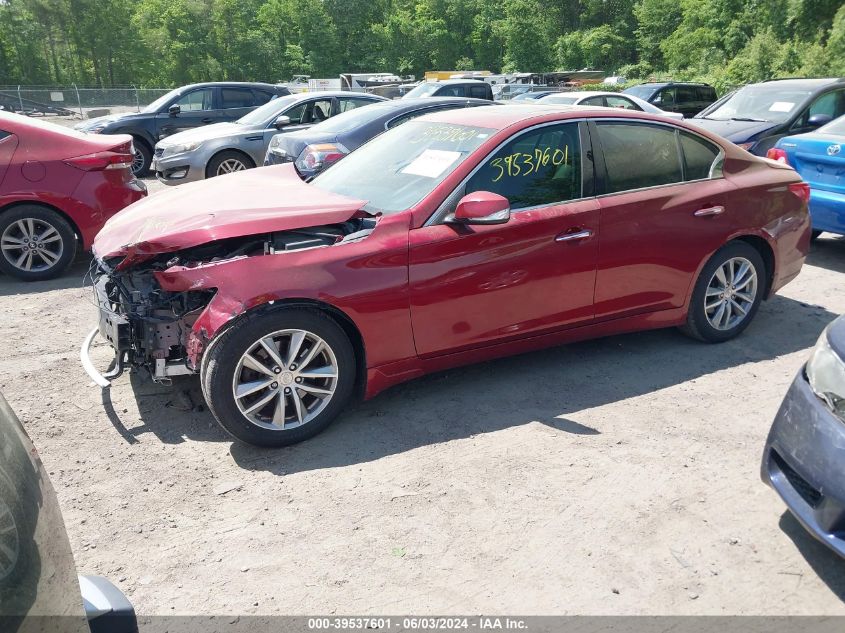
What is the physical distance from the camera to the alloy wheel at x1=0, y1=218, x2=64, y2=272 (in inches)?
259

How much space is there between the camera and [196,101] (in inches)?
546

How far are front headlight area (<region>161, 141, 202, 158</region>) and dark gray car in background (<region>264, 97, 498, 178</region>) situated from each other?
2132 mm

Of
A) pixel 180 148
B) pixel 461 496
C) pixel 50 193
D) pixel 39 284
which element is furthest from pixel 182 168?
pixel 461 496

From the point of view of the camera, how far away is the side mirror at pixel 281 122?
11297mm

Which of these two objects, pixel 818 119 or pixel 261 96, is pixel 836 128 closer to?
pixel 818 119

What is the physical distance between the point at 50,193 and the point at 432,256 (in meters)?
4.46

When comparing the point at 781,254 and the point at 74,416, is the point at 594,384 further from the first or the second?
the point at 74,416

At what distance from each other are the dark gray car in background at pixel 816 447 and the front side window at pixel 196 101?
1311 cm

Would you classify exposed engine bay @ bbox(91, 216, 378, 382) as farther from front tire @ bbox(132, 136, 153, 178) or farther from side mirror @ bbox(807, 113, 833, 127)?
front tire @ bbox(132, 136, 153, 178)

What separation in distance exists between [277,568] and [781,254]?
14.0ft

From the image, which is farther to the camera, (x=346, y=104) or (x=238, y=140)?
(x=346, y=104)

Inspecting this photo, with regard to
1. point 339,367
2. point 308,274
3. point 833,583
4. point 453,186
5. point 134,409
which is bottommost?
point 833,583

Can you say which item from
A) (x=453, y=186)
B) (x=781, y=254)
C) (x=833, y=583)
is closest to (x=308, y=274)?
(x=453, y=186)

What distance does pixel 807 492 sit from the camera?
9.02ft
